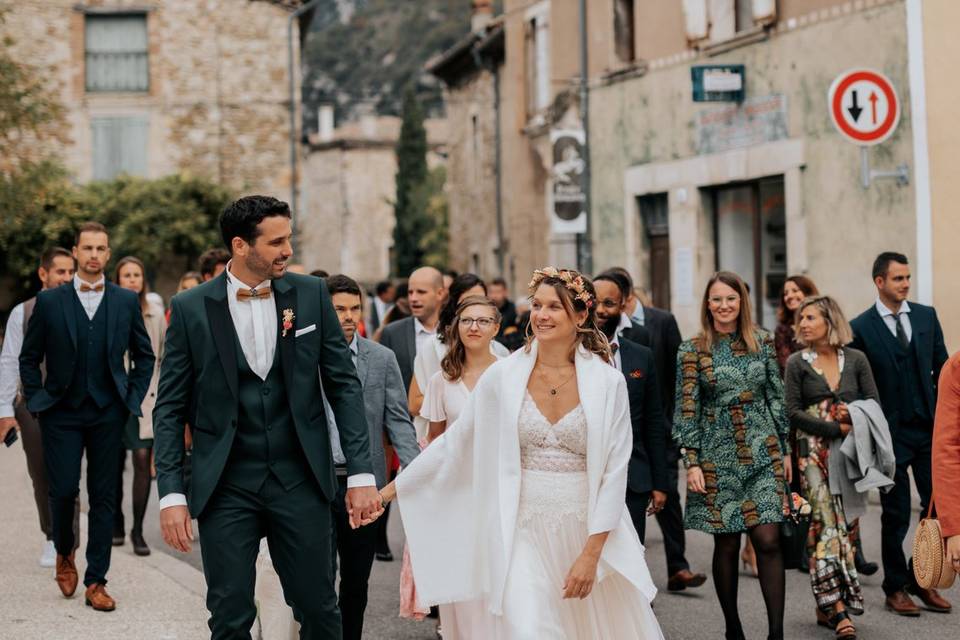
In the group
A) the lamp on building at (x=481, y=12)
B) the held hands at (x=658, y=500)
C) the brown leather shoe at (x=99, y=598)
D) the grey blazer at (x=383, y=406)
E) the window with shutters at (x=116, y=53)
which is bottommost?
the brown leather shoe at (x=99, y=598)

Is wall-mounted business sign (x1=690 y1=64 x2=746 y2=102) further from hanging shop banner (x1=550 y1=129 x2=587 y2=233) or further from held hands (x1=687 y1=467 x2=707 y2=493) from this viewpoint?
held hands (x1=687 y1=467 x2=707 y2=493)

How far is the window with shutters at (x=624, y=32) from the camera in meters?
22.4

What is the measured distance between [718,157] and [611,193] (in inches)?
132

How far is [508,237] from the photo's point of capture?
113 ft

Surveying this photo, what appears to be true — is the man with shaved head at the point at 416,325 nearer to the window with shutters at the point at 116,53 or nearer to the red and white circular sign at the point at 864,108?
the red and white circular sign at the point at 864,108

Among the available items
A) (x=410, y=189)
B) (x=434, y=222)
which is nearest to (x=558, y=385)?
(x=434, y=222)

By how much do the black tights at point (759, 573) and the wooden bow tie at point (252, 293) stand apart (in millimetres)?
3133

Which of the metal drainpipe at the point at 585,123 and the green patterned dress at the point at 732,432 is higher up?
the metal drainpipe at the point at 585,123

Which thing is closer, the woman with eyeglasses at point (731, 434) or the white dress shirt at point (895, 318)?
the woman with eyeglasses at point (731, 434)

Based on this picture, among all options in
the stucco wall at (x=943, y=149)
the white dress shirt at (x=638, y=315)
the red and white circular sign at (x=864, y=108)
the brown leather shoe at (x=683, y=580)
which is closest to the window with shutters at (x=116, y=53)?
the stucco wall at (x=943, y=149)

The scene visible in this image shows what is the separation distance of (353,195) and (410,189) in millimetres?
6409

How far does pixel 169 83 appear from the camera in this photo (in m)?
36.5

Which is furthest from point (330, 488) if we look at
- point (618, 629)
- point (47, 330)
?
point (47, 330)

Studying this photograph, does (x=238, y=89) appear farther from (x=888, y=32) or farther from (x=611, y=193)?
(x=888, y=32)
